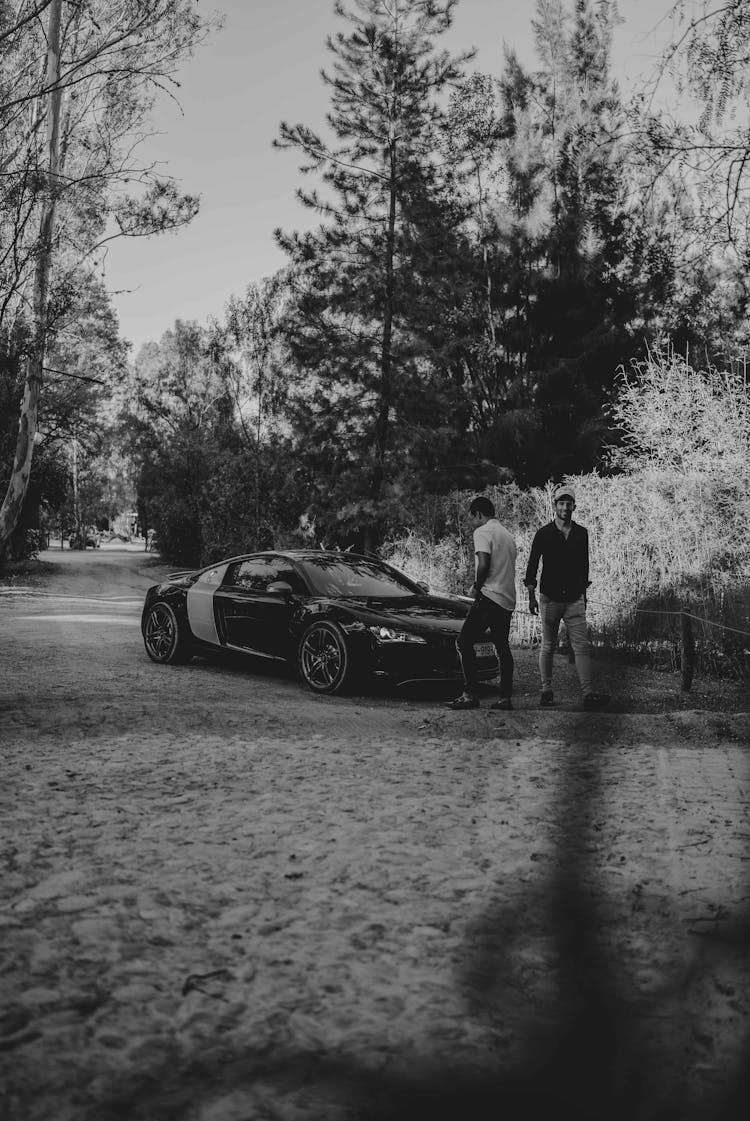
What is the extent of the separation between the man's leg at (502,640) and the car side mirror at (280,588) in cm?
242

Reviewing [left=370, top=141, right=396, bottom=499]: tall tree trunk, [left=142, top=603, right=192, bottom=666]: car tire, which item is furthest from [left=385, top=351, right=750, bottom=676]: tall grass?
[left=370, top=141, right=396, bottom=499]: tall tree trunk

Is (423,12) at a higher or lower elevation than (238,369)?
higher

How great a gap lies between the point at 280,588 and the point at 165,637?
1.98 metres

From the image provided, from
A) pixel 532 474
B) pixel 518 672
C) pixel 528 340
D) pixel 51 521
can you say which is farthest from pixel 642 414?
pixel 51 521

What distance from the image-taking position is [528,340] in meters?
31.3

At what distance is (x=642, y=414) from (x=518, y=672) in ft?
21.0

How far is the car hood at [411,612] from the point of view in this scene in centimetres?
909

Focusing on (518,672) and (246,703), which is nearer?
(246,703)

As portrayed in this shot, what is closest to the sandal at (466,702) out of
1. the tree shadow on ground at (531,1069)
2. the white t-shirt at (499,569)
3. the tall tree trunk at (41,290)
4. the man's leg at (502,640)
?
the man's leg at (502,640)

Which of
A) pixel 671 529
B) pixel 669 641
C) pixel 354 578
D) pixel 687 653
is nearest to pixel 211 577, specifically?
pixel 354 578

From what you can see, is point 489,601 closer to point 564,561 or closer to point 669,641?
point 564,561

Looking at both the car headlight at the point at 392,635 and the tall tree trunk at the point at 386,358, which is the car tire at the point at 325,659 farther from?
the tall tree trunk at the point at 386,358

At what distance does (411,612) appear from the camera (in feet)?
30.9

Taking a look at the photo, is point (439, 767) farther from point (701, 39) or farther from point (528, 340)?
point (528, 340)
